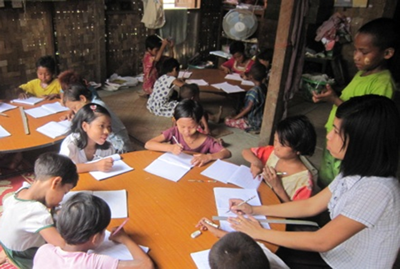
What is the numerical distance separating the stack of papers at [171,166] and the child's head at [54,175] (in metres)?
0.53

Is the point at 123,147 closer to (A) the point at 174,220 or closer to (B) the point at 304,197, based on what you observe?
(A) the point at 174,220

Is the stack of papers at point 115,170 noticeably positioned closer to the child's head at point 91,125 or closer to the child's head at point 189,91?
the child's head at point 91,125

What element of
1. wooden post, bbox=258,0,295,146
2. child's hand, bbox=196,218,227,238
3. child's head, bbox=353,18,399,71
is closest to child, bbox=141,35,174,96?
wooden post, bbox=258,0,295,146

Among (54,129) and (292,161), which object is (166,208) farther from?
(54,129)

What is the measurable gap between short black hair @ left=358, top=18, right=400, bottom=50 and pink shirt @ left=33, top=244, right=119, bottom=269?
190 cm

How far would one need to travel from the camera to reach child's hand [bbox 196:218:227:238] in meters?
1.42

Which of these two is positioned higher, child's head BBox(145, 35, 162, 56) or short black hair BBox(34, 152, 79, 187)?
child's head BBox(145, 35, 162, 56)

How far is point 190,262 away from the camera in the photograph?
1.27 meters

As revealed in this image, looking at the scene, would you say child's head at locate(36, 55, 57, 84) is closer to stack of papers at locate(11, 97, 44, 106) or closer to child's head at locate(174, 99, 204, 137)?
stack of papers at locate(11, 97, 44, 106)

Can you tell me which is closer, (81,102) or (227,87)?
(81,102)

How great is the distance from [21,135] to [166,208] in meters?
1.44

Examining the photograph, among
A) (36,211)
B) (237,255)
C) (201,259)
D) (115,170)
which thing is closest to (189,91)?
(115,170)

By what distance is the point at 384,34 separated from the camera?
1932 mm

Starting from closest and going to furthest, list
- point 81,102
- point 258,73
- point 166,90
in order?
point 81,102 < point 258,73 < point 166,90
